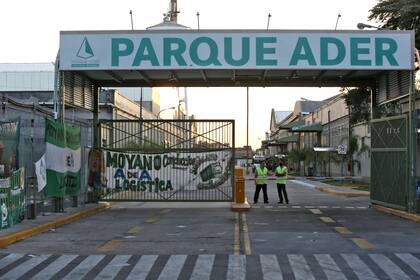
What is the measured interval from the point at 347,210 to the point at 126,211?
287 inches

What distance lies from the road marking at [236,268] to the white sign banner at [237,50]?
9321 mm

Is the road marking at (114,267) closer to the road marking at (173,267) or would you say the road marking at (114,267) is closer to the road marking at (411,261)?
the road marking at (173,267)

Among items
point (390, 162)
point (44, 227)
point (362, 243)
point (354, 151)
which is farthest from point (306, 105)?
point (362, 243)

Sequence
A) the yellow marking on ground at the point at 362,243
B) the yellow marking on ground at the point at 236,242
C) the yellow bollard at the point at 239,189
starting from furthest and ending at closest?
the yellow bollard at the point at 239,189 → the yellow marking on ground at the point at 362,243 → the yellow marking on ground at the point at 236,242

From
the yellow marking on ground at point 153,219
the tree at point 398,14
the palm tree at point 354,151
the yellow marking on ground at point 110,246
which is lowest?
the yellow marking on ground at point 110,246

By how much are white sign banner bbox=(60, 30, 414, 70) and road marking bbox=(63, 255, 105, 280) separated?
362 inches

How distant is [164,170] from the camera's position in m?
22.6

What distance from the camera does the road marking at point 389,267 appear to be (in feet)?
30.3

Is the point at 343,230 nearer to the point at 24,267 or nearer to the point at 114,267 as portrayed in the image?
the point at 114,267

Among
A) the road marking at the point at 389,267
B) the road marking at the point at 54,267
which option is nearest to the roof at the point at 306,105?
Answer: the road marking at the point at 389,267

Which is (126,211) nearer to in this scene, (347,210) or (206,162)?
(206,162)

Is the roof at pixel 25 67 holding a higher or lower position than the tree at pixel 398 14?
higher

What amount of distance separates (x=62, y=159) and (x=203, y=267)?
9.25 meters

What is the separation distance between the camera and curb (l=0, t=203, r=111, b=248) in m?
12.5
